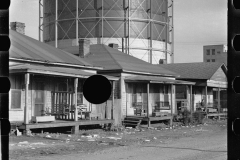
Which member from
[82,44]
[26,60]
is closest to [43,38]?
[82,44]

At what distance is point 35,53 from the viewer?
2284 centimetres

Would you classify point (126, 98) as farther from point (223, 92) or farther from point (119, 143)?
point (223, 92)

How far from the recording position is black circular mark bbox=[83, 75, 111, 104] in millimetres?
1579

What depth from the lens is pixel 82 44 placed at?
3038 centimetres

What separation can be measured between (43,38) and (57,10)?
4647 mm

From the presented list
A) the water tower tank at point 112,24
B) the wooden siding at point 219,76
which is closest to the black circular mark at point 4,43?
the wooden siding at point 219,76

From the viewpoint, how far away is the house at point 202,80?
36931 millimetres

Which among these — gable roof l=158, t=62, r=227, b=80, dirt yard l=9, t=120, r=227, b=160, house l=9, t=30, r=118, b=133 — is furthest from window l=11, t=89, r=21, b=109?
gable roof l=158, t=62, r=227, b=80

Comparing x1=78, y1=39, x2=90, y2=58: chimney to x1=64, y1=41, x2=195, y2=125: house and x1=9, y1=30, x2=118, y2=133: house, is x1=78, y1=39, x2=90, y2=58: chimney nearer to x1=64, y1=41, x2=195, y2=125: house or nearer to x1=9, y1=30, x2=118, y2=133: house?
x1=64, y1=41, x2=195, y2=125: house

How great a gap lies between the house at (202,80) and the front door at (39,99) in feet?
54.7
